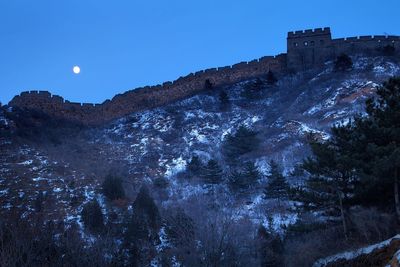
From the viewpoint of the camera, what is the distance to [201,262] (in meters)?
19.8

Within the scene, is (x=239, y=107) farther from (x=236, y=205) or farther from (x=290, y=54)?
(x=236, y=205)

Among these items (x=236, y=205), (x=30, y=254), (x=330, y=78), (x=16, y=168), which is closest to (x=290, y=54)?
(x=330, y=78)

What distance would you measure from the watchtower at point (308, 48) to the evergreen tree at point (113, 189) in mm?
28774

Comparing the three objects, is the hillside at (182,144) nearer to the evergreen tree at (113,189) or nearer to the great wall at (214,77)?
the evergreen tree at (113,189)

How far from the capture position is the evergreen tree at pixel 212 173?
1283 inches

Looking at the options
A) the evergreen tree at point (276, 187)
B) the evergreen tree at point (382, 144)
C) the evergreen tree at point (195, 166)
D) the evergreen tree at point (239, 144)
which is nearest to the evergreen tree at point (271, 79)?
the evergreen tree at point (239, 144)

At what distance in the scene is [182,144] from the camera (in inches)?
1650

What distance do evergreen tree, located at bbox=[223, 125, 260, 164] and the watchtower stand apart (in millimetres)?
16075

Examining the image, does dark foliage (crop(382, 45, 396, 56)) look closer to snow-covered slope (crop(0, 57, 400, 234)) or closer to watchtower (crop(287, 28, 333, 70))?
snow-covered slope (crop(0, 57, 400, 234))

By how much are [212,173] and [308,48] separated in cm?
2572

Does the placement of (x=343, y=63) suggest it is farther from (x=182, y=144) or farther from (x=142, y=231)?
(x=142, y=231)

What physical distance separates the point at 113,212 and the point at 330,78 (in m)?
28.8

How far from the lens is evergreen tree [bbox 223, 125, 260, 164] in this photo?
37.3 m

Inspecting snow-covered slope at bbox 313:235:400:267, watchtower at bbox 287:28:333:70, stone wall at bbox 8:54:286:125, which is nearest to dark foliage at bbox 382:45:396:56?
watchtower at bbox 287:28:333:70
